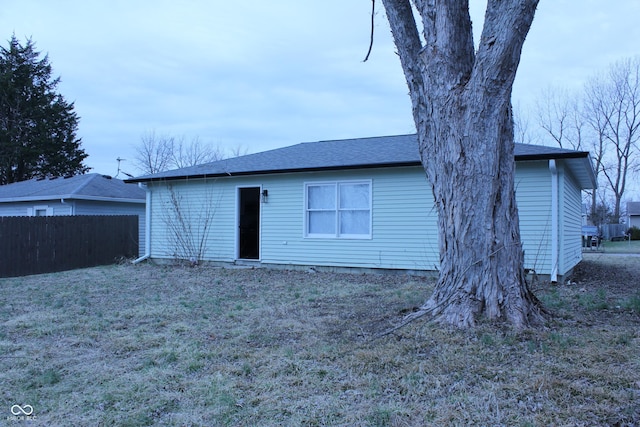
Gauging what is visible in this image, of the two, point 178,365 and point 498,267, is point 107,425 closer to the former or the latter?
point 178,365

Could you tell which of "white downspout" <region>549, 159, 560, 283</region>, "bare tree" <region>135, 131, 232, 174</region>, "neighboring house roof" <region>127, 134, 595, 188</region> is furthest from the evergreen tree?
"white downspout" <region>549, 159, 560, 283</region>

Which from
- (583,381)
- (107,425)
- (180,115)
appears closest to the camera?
(107,425)

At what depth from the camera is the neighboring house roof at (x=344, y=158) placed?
30.3 feet

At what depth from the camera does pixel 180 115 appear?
27828mm

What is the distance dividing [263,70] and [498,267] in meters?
13.4

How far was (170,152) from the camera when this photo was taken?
34.6 m

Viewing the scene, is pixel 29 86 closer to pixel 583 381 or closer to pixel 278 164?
pixel 278 164

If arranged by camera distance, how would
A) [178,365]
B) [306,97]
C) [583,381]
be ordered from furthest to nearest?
1. [306,97]
2. [178,365]
3. [583,381]

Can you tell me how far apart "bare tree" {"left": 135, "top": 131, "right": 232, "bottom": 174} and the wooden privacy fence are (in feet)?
65.9

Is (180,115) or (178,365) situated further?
(180,115)

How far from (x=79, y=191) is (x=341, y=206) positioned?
9567 mm

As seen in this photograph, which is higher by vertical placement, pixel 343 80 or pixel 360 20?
pixel 343 80

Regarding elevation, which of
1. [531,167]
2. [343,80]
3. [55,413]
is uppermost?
[343,80]

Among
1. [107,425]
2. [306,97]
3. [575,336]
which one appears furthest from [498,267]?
[306,97]
